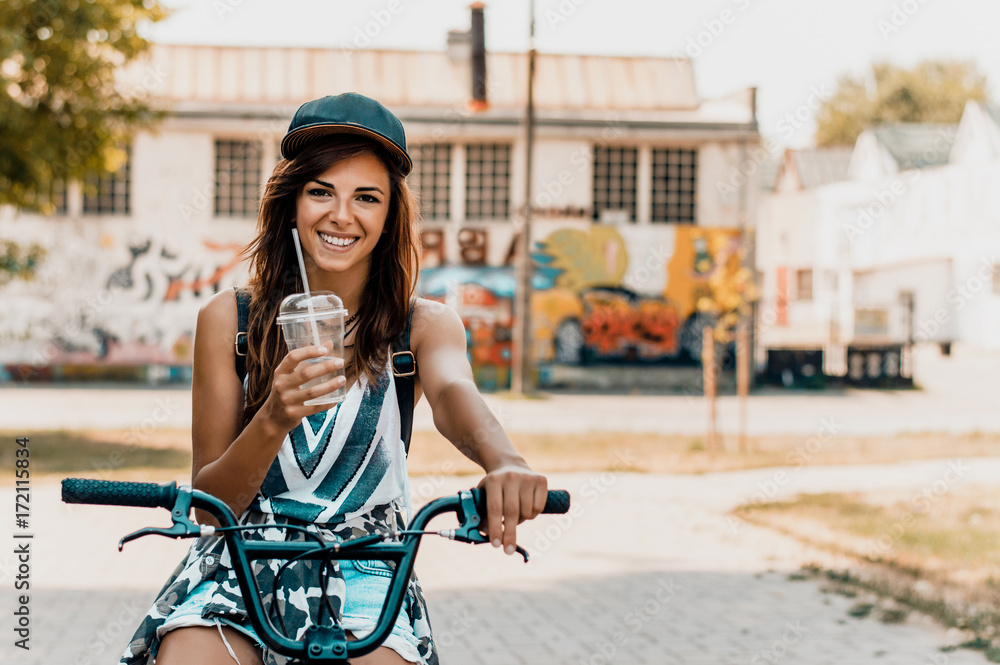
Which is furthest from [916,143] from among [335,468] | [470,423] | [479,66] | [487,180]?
[335,468]

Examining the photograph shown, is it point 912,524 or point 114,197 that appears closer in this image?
point 912,524

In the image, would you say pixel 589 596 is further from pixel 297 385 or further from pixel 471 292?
pixel 471 292

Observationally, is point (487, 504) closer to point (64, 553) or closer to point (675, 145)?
point (64, 553)

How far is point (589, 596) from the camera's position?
23.3 feet

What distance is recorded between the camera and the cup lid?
7.41 ft

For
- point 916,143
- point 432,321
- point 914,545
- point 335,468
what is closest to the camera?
point 335,468

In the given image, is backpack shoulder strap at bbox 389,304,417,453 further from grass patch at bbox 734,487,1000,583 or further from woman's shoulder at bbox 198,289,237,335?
grass patch at bbox 734,487,1000,583

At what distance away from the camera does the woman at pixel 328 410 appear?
7.21ft

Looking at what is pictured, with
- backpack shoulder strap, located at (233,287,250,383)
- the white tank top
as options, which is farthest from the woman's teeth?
the white tank top

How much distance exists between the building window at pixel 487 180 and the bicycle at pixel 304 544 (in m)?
26.7

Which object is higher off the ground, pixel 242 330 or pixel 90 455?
pixel 242 330

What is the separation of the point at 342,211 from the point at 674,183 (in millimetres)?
27313

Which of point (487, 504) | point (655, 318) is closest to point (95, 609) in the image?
point (487, 504)

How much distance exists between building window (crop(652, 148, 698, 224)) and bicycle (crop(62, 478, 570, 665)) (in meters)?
27.6
